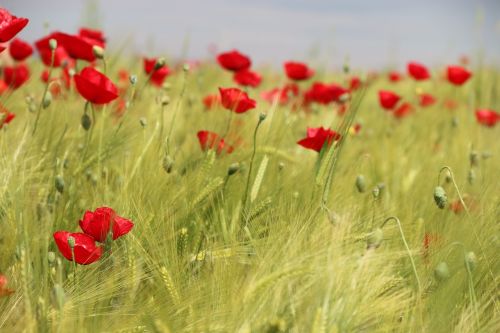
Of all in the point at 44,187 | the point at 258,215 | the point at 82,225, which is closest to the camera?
the point at 82,225

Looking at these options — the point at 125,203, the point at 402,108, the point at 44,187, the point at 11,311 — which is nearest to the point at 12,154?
the point at 44,187

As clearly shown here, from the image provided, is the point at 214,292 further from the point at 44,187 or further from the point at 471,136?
the point at 471,136

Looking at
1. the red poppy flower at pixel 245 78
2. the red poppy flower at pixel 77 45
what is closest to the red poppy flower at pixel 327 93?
the red poppy flower at pixel 245 78

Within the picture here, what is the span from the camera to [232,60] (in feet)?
6.31

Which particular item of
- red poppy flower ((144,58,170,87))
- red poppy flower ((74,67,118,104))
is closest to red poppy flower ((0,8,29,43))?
red poppy flower ((74,67,118,104))

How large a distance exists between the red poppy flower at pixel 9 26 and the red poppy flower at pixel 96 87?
0.45 feet

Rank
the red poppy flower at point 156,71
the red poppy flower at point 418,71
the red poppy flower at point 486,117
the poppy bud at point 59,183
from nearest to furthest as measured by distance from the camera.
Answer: the poppy bud at point 59,183, the red poppy flower at point 156,71, the red poppy flower at point 486,117, the red poppy flower at point 418,71

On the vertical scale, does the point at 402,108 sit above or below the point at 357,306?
below

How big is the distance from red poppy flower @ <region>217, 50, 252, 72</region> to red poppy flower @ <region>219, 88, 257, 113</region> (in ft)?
1.68

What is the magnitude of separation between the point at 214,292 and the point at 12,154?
1.69 feet

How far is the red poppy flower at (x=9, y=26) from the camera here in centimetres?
109

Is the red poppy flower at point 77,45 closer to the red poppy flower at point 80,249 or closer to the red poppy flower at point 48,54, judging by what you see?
the red poppy flower at point 48,54

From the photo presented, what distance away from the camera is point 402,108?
2.63 meters

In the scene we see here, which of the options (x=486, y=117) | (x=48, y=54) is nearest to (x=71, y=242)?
(x=48, y=54)
